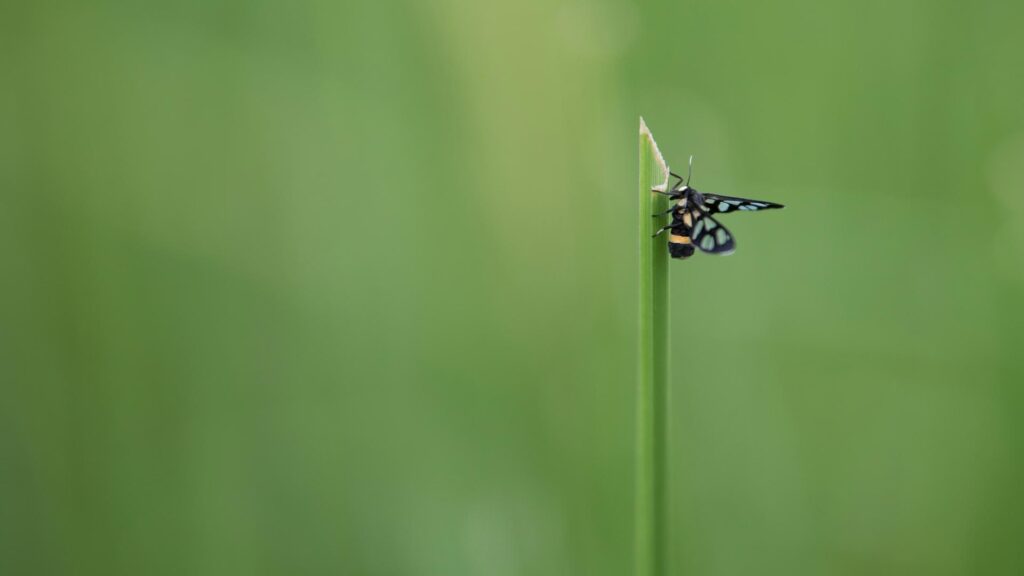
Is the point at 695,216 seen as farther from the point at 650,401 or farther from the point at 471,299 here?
the point at 650,401

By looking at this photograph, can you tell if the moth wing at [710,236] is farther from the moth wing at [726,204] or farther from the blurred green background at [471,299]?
the blurred green background at [471,299]

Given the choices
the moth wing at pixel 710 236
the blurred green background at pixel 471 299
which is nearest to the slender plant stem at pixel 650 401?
the blurred green background at pixel 471 299

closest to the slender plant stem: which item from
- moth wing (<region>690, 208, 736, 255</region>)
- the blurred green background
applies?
the blurred green background

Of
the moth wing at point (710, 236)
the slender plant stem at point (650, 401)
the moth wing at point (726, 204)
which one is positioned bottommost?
the slender plant stem at point (650, 401)

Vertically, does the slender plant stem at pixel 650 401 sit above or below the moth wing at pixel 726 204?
below

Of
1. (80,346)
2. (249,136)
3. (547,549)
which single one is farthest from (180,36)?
(547,549)

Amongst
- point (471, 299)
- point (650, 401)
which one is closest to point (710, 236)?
point (471, 299)

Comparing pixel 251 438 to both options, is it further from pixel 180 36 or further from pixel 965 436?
pixel 965 436
